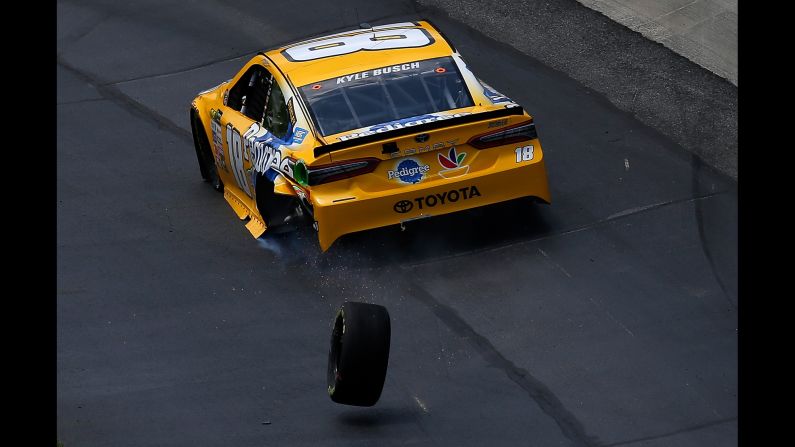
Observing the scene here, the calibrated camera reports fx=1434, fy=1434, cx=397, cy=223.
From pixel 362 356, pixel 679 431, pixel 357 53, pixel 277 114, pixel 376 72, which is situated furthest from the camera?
pixel 357 53

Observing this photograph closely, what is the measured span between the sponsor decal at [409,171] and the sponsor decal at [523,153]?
686 mm

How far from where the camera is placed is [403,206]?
10.4 metres

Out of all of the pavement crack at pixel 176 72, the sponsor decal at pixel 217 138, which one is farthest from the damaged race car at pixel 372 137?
the pavement crack at pixel 176 72

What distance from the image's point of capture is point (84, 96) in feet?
49.8

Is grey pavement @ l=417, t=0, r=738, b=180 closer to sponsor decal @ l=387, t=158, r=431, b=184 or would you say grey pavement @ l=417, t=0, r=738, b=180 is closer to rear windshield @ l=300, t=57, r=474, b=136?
rear windshield @ l=300, t=57, r=474, b=136

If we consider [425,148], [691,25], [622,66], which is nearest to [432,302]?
[425,148]

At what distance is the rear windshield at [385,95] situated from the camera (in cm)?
1075

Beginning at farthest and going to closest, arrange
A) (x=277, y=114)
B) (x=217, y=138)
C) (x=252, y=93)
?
(x=217, y=138)
(x=252, y=93)
(x=277, y=114)

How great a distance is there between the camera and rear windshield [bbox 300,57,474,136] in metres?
10.8

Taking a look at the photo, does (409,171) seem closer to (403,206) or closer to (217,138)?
(403,206)

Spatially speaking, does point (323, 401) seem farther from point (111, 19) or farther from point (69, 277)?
point (111, 19)

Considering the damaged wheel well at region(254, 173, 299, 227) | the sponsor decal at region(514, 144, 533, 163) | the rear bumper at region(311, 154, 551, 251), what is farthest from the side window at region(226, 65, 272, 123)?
the sponsor decal at region(514, 144, 533, 163)

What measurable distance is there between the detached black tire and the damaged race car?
198cm

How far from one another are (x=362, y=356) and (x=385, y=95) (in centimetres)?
305
